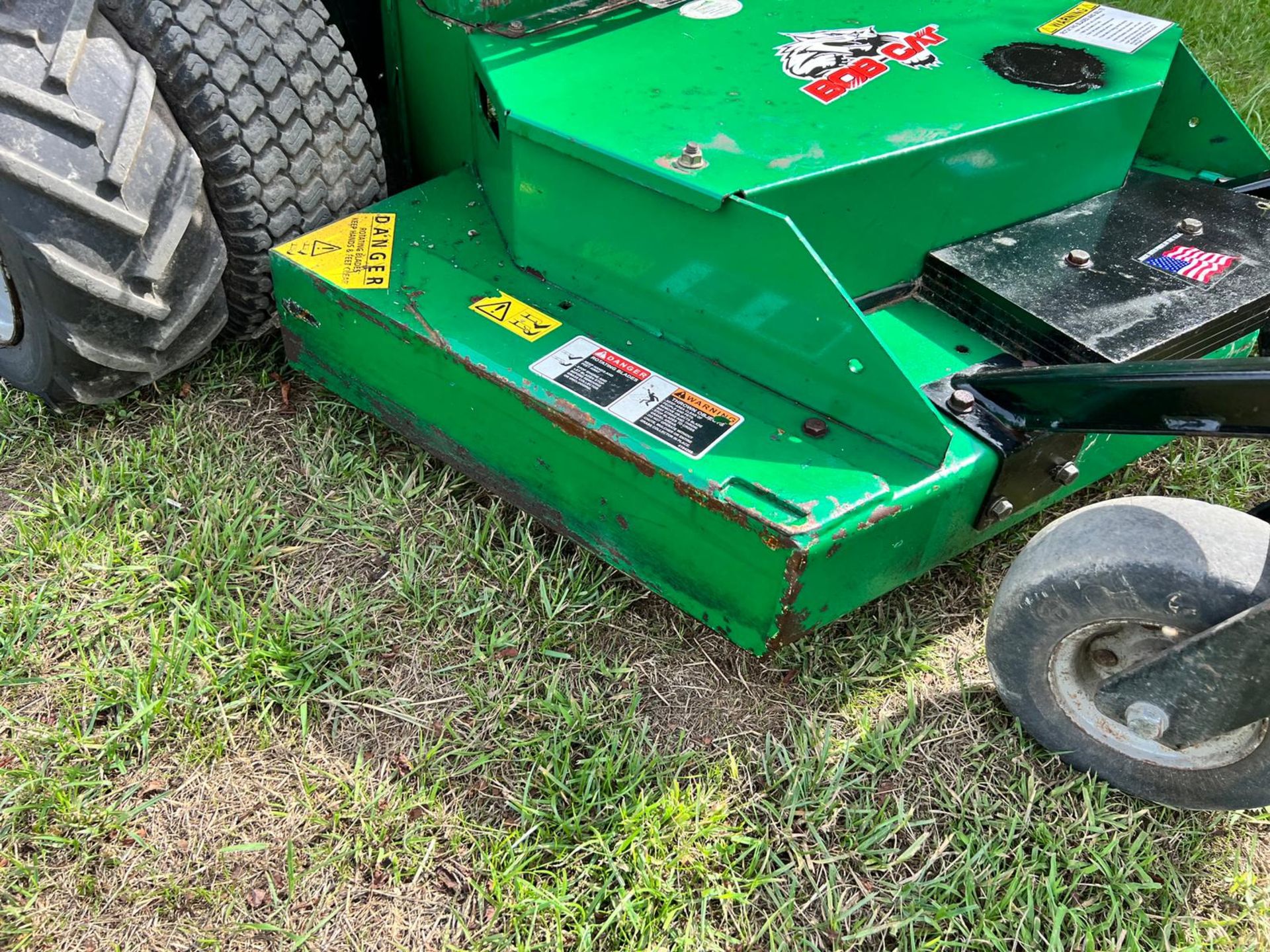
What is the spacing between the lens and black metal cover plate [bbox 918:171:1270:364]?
1.60 m

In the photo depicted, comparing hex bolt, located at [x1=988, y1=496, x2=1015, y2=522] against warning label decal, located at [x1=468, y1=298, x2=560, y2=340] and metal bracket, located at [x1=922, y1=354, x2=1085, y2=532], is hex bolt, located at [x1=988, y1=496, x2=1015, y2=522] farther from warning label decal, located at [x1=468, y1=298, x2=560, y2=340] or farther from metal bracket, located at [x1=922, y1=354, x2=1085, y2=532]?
warning label decal, located at [x1=468, y1=298, x2=560, y2=340]

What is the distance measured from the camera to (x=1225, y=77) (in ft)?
10.9

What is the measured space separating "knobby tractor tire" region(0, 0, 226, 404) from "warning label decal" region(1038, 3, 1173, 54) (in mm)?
1495

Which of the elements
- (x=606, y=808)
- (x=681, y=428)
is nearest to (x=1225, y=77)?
(x=681, y=428)

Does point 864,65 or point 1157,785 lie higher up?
point 864,65

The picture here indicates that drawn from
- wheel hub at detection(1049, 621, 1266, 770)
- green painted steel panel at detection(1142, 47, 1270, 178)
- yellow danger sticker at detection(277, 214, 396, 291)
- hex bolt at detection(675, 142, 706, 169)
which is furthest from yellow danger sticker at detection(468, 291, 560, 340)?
green painted steel panel at detection(1142, 47, 1270, 178)

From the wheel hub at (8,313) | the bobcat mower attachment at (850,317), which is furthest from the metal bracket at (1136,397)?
the wheel hub at (8,313)

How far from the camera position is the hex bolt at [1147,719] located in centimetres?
139

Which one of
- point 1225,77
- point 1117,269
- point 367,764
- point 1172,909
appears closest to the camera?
point 1172,909

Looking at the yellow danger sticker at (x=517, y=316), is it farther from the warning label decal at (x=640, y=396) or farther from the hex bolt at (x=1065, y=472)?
the hex bolt at (x=1065, y=472)

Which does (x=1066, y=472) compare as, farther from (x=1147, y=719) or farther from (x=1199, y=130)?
(x=1199, y=130)

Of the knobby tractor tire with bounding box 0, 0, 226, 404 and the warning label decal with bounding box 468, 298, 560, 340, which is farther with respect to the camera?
the warning label decal with bounding box 468, 298, 560, 340

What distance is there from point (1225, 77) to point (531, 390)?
9.15ft

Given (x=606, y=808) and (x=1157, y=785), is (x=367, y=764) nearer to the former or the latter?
(x=606, y=808)
